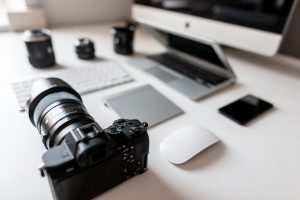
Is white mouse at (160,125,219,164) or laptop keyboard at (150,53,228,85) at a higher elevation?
laptop keyboard at (150,53,228,85)

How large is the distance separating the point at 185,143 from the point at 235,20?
46 cm

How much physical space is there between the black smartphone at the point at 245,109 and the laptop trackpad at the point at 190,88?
8 centimetres

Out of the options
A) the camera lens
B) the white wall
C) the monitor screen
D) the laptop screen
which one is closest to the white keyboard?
the camera lens

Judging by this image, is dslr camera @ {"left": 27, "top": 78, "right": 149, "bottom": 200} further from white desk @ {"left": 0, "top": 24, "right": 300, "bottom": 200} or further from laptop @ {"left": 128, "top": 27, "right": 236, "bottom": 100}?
laptop @ {"left": 128, "top": 27, "right": 236, "bottom": 100}

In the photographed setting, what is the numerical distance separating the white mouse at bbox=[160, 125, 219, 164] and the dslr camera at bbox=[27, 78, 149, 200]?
6cm

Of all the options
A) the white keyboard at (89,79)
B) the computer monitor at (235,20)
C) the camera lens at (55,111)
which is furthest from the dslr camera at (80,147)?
the computer monitor at (235,20)

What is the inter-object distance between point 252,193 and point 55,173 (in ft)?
0.94

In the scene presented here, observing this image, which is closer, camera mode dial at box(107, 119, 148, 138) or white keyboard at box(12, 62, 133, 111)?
camera mode dial at box(107, 119, 148, 138)

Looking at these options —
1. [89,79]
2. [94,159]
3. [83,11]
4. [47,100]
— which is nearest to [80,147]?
[94,159]

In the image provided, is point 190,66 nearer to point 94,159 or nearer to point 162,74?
point 162,74

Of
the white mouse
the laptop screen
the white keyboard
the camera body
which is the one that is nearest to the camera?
the camera body

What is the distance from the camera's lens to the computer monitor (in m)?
0.56

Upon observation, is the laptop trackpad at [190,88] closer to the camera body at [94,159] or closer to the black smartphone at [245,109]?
the black smartphone at [245,109]

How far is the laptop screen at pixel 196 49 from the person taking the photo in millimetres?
655
